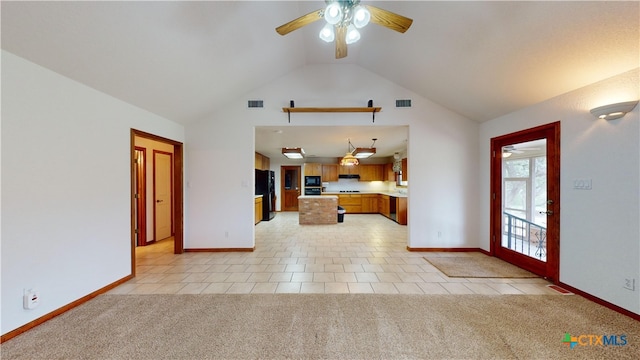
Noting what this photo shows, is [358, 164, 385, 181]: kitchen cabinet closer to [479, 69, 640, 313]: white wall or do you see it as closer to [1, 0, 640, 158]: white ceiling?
[1, 0, 640, 158]: white ceiling

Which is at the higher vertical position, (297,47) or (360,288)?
(297,47)

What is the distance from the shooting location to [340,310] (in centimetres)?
223

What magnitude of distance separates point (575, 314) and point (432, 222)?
6.80 feet

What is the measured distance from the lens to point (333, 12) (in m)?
1.83

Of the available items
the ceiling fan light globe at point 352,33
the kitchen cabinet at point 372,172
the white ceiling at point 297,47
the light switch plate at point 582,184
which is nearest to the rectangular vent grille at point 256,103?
the white ceiling at point 297,47

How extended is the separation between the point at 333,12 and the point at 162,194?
5.13 meters

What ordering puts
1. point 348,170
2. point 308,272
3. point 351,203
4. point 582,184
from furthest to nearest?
point 348,170
point 351,203
point 308,272
point 582,184

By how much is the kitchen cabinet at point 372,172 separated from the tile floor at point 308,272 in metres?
4.60

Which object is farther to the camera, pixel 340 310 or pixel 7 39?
pixel 340 310

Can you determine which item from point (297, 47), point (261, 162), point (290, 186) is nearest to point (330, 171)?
point (290, 186)

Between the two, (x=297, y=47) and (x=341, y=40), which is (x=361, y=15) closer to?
(x=341, y=40)

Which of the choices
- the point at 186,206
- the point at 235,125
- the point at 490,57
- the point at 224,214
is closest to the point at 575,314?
the point at 490,57

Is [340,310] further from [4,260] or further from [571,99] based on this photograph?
[571,99]

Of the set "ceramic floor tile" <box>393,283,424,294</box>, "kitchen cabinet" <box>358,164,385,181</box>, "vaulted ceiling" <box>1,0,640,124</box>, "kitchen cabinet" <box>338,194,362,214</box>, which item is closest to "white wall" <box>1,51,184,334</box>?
"vaulted ceiling" <box>1,0,640,124</box>
